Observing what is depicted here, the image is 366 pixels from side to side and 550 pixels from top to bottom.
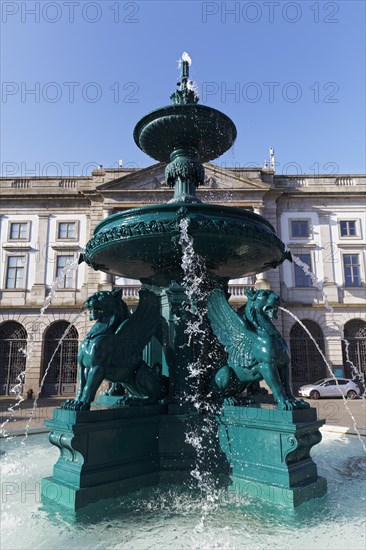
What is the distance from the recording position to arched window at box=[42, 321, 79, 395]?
23234 mm

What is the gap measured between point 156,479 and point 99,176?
2367 centimetres

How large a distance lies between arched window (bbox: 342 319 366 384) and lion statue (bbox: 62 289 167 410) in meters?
21.5

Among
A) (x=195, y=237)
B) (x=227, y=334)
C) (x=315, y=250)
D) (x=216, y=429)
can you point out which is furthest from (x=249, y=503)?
(x=315, y=250)

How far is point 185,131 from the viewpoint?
18.8 feet

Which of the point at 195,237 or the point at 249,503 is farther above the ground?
the point at 195,237

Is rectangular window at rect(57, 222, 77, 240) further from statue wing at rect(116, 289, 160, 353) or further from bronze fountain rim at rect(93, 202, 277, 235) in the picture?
bronze fountain rim at rect(93, 202, 277, 235)

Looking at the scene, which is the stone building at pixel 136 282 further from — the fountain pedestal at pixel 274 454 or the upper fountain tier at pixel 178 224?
the fountain pedestal at pixel 274 454

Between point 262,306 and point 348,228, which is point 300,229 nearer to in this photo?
point 348,228

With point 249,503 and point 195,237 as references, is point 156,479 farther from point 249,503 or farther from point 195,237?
point 195,237

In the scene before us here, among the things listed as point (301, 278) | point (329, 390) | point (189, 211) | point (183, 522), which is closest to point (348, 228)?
point (301, 278)

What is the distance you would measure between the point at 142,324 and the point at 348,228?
2387 centimetres

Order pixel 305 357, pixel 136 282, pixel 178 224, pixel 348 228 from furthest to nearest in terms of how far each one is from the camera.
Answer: pixel 348 228
pixel 305 357
pixel 136 282
pixel 178 224

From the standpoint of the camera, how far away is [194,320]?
5180mm

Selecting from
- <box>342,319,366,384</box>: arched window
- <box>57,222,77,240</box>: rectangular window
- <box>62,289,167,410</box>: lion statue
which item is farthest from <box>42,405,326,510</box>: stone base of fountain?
<box>57,222,77,240</box>: rectangular window
